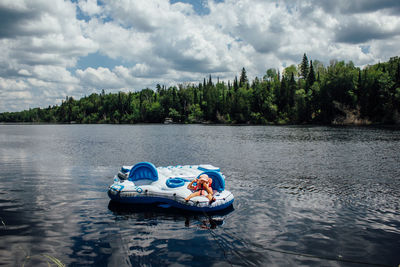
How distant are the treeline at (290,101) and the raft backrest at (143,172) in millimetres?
91642

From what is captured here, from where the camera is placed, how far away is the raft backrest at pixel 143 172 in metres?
14.4

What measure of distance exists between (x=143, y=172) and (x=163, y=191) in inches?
80.5

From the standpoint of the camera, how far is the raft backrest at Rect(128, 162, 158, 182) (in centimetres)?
1444

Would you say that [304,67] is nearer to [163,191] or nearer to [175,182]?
[175,182]

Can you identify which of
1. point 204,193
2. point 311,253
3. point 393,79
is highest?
point 393,79

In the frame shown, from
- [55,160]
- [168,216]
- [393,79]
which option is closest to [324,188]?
[168,216]

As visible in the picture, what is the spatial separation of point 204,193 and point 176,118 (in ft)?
473

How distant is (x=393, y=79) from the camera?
89375 millimetres

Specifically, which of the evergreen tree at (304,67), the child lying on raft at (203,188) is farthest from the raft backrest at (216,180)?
the evergreen tree at (304,67)

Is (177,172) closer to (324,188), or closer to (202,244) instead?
(202,244)

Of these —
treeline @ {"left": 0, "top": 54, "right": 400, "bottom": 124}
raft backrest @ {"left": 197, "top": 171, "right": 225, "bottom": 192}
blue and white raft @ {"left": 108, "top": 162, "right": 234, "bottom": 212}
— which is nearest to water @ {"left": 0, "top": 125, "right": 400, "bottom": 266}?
blue and white raft @ {"left": 108, "top": 162, "right": 234, "bottom": 212}

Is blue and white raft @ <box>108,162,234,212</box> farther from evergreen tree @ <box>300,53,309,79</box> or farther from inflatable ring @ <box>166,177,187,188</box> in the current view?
evergreen tree @ <box>300,53,309,79</box>

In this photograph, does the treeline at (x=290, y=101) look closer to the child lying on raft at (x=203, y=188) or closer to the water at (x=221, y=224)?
the water at (x=221, y=224)

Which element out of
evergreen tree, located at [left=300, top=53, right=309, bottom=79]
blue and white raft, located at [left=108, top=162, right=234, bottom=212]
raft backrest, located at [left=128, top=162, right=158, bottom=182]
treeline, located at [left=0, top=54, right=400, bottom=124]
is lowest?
blue and white raft, located at [left=108, top=162, right=234, bottom=212]
